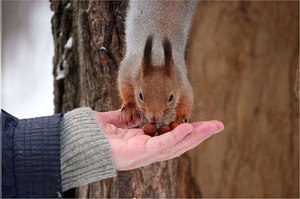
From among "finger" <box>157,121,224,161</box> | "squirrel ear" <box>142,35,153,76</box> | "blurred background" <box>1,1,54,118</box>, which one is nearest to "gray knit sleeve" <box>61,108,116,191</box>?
"finger" <box>157,121,224,161</box>

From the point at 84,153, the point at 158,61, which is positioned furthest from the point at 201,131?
the point at 84,153

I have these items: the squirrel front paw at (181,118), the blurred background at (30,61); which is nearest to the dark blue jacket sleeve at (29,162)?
the squirrel front paw at (181,118)

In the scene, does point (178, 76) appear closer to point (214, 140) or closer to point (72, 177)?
point (72, 177)

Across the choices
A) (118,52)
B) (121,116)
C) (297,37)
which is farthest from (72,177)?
(297,37)

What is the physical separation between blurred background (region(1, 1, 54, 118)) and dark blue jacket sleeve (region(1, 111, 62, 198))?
18.2 inches

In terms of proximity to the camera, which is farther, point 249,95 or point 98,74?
point 249,95

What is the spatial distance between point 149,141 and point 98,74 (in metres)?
0.37

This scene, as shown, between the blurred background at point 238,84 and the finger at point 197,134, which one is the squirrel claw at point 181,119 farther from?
the blurred background at point 238,84

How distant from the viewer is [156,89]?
1.04 meters

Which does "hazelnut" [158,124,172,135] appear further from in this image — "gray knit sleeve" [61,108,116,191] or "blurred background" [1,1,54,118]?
"blurred background" [1,1,54,118]

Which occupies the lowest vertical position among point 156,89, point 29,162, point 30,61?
point 29,162

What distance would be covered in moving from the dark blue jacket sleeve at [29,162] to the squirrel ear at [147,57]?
302 mm

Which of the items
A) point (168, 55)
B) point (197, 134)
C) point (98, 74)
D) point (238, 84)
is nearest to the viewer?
point (168, 55)

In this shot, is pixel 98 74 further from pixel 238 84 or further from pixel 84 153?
pixel 238 84
